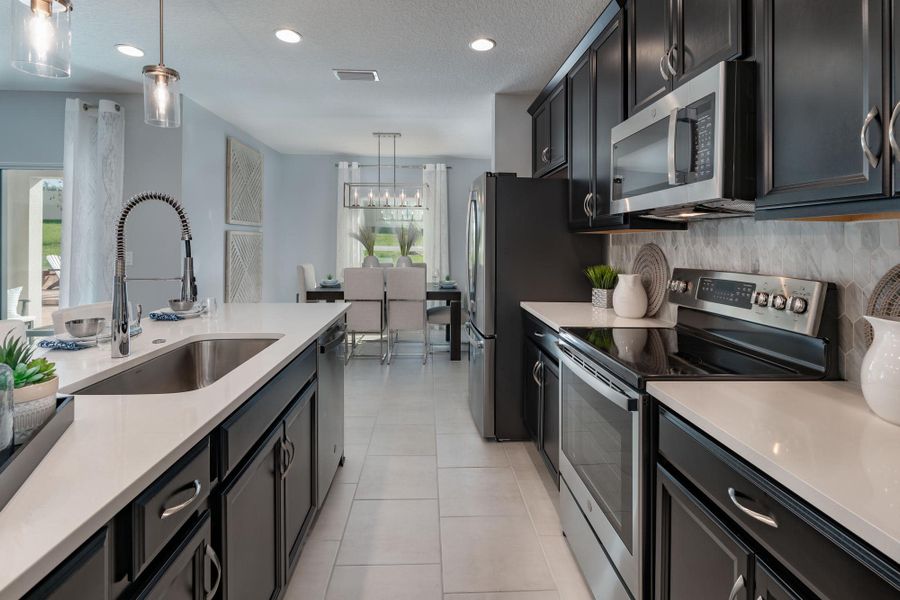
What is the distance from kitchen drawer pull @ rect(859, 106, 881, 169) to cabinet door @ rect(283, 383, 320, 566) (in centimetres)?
164

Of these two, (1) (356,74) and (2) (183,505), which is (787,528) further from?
(1) (356,74)

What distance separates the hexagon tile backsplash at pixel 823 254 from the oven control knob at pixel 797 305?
9 centimetres

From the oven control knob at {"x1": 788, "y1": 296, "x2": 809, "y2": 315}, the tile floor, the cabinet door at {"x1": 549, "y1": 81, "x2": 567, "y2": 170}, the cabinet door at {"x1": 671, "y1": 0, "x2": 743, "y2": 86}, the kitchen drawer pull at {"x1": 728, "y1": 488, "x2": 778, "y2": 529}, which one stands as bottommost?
the tile floor

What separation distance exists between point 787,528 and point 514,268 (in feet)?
8.01

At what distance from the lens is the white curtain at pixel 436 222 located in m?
7.55

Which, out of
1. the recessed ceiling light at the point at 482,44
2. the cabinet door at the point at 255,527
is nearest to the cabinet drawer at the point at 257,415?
the cabinet door at the point at 255,527

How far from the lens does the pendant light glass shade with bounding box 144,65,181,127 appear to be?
2.05 meters

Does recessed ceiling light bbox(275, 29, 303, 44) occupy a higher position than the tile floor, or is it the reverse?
recessed ceiling light bbox(275, 29, 303, 44)

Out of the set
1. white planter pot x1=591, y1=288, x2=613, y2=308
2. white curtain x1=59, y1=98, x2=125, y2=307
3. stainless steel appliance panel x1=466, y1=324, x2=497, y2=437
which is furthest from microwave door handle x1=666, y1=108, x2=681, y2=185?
white curtain x1=59, y1=98, x2=125, y2=307

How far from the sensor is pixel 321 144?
667cm

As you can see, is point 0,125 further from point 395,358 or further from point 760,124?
point 760,124

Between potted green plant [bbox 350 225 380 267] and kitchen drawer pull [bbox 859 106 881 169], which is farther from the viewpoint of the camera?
potted green plant [bbox 350 225 380 267]

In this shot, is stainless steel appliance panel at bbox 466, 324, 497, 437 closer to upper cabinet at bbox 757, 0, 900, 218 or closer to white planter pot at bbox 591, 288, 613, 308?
white planter pot at bbox 591, 288, 613, 308

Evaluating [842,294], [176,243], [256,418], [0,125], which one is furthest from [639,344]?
[0,125]
